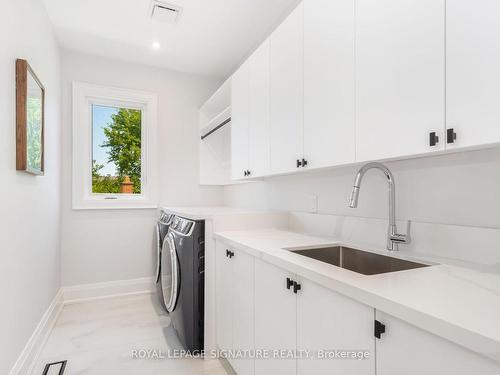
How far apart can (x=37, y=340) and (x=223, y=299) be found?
136 centimetres

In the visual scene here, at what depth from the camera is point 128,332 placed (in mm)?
2359

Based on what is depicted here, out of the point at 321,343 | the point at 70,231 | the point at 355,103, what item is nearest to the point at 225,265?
the point at 321,343

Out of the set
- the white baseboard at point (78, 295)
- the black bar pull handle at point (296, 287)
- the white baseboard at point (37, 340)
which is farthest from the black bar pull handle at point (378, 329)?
the white baseboard at point (78, 295)

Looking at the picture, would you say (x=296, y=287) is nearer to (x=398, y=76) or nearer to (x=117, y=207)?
(x=398, y=76)

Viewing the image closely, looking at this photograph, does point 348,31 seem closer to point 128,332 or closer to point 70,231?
point 128,332

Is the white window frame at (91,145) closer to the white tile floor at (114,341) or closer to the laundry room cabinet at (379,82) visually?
the white tile floor at (114,341)

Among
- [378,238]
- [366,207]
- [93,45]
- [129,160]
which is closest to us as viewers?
[378,238]

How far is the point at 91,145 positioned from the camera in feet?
10.5

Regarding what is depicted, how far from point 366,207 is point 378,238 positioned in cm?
19

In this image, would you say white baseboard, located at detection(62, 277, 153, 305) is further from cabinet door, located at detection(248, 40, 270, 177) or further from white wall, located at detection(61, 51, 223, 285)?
cabinet door, located at detection(248, 40, 270, 177)

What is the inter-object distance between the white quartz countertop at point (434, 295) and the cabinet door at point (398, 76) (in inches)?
17.1

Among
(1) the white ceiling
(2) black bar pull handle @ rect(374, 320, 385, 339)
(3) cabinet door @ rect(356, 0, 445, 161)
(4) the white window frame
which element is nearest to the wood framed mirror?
(1) the white ceiling

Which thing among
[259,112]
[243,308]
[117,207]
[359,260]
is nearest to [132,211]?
[117,207]

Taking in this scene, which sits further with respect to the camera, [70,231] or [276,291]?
[70,231]
